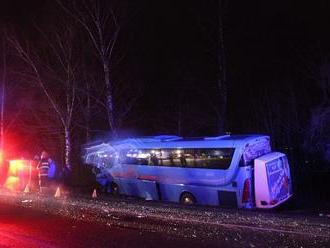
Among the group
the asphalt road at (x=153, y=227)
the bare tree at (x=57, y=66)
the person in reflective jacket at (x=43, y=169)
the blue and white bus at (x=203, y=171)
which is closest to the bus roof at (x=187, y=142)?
the blue and white bus at (x=203, y=171)

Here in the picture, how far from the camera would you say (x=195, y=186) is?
737 inches

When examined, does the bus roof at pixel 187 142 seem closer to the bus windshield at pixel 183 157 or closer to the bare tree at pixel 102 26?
the bus windshield at pixel 183 157

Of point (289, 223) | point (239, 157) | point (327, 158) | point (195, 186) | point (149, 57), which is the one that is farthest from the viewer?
point (149, 57)

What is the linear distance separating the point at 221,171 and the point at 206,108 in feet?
41.9

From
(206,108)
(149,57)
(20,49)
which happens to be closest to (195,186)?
(206,108)

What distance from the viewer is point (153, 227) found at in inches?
491

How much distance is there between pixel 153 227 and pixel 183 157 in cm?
714

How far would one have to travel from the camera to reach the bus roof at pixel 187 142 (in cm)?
1755

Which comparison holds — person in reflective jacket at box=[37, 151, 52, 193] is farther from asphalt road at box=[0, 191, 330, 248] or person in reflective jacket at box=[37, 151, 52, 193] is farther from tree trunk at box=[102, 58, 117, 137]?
asphalt road at box=[0, 191, 330, 248]

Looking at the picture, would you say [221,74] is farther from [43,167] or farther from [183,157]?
[43,167]

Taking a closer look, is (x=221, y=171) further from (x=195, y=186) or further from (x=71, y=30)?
(x=71, y=30)

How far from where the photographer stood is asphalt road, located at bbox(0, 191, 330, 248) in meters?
10.6

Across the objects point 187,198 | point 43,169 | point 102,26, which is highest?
point 102,26

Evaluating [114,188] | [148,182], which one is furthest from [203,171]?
[114,188]
